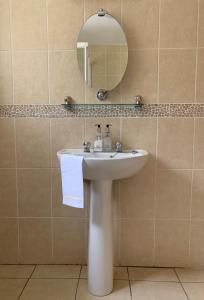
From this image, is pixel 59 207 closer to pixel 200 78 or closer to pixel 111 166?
pixel 111 166

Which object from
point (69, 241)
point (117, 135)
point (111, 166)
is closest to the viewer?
point (111, 166)

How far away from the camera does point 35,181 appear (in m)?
1.87

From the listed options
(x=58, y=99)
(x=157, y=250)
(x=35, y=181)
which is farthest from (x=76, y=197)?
(x=157, y=250)

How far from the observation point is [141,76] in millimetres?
1765

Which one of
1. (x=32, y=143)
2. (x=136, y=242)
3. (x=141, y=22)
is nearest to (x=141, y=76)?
(x=141, y=22)

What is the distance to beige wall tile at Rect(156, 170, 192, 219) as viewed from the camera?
1832mm

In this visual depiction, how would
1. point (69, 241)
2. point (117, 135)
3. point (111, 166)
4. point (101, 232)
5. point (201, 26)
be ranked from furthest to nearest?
point (69, 241) → point (117, 135) → point (201, 26) → point (101, 232) → point (111, 166)

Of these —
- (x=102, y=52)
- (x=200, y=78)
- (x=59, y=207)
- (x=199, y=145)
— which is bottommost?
(x=59, y=207)

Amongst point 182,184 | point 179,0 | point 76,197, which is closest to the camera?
point 76,197

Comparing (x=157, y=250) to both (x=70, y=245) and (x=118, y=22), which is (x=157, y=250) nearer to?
(x=70, y=245)

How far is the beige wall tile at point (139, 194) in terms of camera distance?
72.4 inches

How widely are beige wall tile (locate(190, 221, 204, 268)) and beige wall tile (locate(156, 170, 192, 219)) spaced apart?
10 cm

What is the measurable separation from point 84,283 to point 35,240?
463 millimetres

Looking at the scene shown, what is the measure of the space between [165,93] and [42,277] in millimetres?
1457
